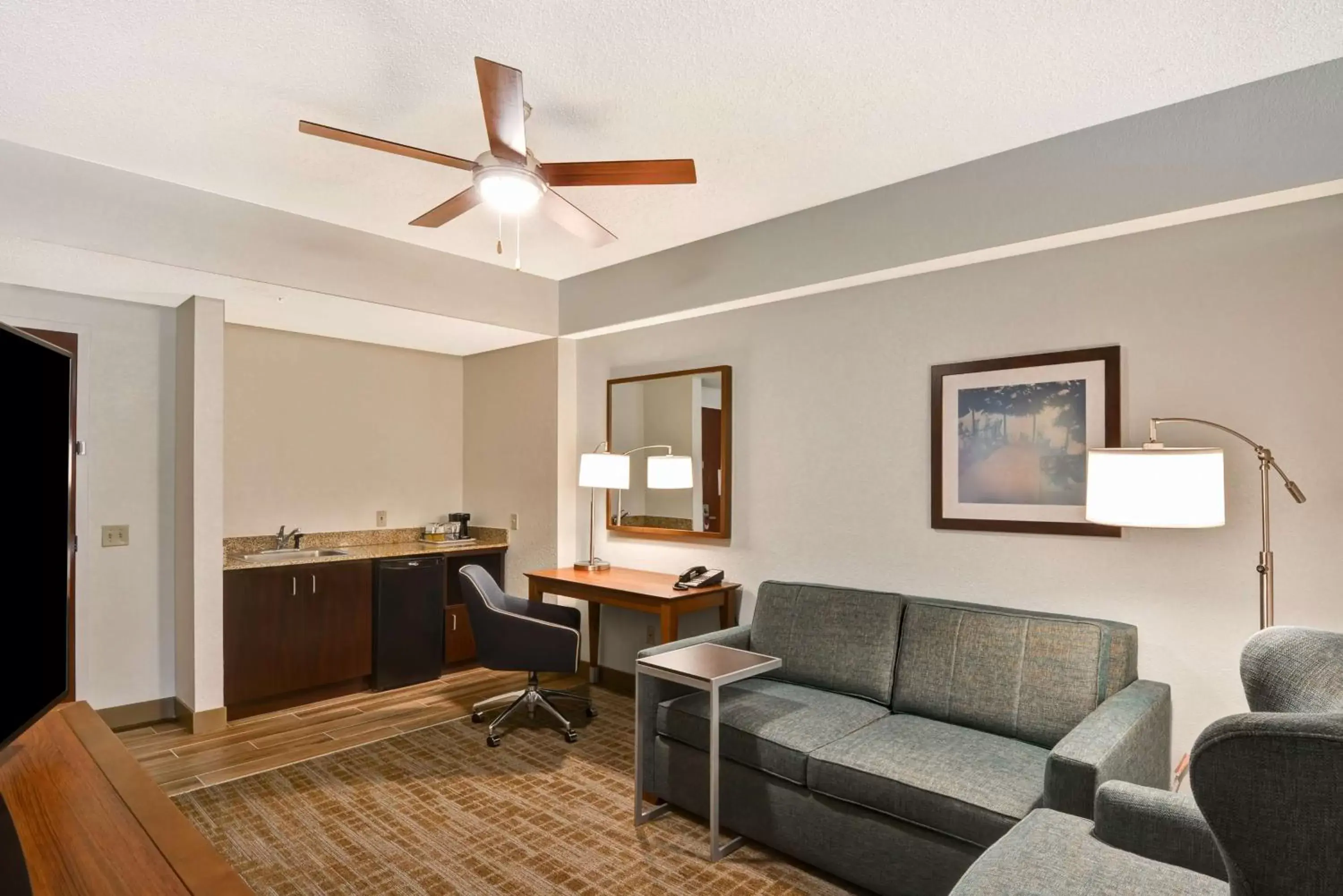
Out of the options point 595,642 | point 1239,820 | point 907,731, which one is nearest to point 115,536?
point 595,642

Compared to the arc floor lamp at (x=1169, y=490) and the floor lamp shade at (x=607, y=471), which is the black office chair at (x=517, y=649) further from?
the arc floor lamp at (x=1169, y=490)

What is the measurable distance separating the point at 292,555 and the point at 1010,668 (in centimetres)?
402

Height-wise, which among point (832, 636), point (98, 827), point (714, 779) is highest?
point (98, 827)

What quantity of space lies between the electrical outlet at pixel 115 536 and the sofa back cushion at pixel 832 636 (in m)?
3.28

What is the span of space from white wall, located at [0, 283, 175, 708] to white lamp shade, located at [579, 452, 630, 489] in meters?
2.28

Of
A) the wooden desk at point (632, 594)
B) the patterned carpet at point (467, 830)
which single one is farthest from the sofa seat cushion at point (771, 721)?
the wooden desk at point (632, 594)

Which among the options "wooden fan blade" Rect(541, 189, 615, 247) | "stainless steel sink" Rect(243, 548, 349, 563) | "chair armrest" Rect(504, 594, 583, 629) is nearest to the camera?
"wooden fan blade" Rect(541, 189, 615, 247)

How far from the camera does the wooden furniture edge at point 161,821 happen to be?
969mm

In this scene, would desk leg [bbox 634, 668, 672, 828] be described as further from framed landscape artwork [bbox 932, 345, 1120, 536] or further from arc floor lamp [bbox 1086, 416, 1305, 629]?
arc floor lamp [bbox 1086, 416, 1305, 629]

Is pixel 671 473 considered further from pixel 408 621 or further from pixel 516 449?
pixel 408 621

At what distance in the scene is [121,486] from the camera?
3.85 metres

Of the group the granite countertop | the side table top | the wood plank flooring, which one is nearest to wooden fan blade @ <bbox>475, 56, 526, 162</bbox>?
the side table top

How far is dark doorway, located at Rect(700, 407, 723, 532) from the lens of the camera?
4070 millimetres

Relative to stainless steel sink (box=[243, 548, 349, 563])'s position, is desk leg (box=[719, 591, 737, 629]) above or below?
below
